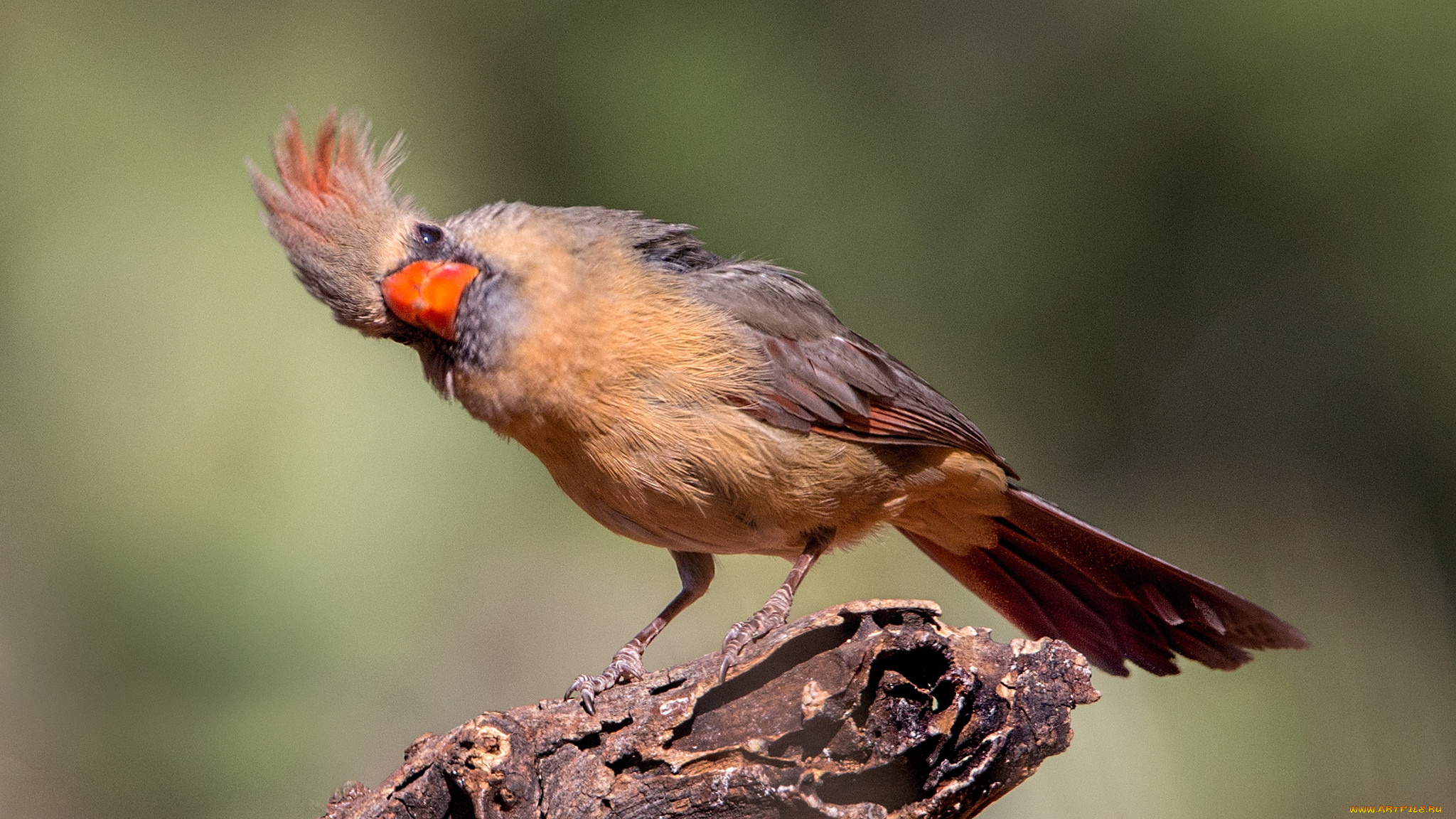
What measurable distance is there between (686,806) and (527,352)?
3.18 feet

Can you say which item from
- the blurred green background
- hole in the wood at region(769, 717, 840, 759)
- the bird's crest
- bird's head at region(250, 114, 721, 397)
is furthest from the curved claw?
the blurred green background

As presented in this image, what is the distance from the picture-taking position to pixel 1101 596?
2887mm

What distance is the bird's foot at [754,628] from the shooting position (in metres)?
2.09

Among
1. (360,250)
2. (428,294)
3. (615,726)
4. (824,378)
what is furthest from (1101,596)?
(360,250)

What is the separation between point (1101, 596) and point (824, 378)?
953 millimetres

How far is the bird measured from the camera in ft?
7.77

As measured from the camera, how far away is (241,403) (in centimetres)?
365

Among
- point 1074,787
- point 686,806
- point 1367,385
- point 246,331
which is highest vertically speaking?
point 1367,385

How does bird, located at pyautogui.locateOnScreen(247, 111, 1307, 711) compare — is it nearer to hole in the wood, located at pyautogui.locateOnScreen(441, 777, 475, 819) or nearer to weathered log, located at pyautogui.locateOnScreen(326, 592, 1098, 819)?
weathered log, located at pyautogui.locateOnScreen(326, 592, 1098, 819)

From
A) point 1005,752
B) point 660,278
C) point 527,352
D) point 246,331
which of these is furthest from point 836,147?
point 1005,752

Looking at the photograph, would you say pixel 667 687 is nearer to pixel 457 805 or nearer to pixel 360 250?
pixel 457 805

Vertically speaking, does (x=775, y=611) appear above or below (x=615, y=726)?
above

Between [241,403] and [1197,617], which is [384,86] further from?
[1197,617]

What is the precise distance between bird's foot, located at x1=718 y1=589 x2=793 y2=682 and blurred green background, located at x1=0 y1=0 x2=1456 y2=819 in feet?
3.90
